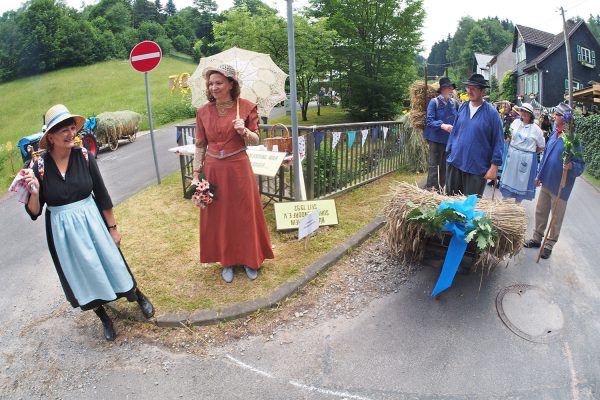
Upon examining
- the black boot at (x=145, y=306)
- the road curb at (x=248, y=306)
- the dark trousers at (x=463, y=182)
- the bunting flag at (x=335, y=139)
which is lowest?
the road curb at (x=248, y=306)

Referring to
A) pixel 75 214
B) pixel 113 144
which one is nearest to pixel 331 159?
pixel 75 214

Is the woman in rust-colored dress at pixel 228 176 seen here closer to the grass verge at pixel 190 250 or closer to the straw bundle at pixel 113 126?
the grass verge at pixel 190 250

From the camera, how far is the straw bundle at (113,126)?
47.6ft

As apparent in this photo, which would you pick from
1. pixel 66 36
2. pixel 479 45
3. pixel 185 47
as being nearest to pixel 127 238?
pixel 66 36

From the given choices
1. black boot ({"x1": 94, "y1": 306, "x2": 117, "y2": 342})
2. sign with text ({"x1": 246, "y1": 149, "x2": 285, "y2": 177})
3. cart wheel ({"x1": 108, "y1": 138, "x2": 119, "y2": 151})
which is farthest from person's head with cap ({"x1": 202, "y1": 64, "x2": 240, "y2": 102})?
cart wheel ({"x1": 108, "y1": 138, "x2": 119, "y2": 151})

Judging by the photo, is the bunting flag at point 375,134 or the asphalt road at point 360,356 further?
the bunting flag at point 375,134

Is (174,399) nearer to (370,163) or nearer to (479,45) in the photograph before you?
(370,163)

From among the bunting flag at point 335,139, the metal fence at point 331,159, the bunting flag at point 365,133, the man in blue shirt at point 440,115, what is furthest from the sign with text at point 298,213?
the bunting flag at point 365,133

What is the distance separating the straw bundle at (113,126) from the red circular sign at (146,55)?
7700 millimetres

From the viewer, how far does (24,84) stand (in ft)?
142

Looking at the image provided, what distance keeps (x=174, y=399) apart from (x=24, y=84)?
171 ft

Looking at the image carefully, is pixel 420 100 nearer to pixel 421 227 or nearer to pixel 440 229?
pixel 421 227

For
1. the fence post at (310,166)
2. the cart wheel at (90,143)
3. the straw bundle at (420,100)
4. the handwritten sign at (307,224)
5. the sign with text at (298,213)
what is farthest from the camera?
the cart wheel at (90,143)

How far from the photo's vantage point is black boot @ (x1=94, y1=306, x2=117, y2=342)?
11.1 feet
